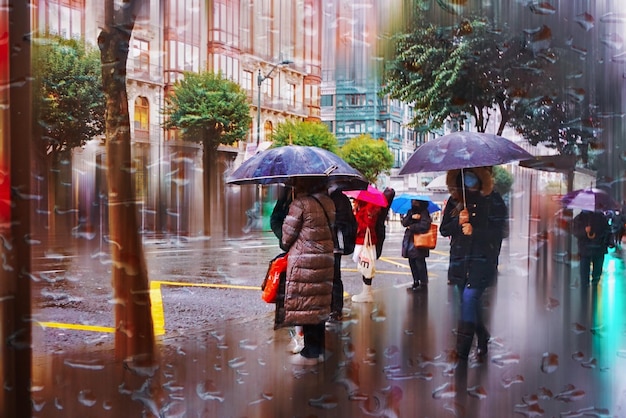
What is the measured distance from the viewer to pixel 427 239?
4.52 meters

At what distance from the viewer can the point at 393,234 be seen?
4.82 meters

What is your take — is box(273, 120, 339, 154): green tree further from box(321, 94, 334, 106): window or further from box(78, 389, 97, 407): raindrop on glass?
box(78, 389, 97, 407): raindrop on glass

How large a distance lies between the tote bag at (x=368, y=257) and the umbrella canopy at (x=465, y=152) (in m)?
1.12

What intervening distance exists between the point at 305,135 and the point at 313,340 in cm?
149

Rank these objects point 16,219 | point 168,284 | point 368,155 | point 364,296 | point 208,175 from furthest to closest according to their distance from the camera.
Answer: point 364,296
point 368,155
point 168,284
point 208,175
point 16,219

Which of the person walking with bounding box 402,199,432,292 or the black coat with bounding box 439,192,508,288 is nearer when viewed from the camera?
the black coat with bounding box 439,192,508,288

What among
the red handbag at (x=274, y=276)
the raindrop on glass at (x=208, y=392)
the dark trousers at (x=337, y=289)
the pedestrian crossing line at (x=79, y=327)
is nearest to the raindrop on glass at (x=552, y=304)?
the dark trousers at (x=337, y=289)

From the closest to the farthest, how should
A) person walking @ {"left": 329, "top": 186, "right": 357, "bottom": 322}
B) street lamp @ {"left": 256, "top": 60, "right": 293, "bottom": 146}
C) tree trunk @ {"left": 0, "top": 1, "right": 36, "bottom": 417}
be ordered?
tree trunk @ {"left": 0, "top": 1, "right": 36, "bottom": 417} → street lamp @ {"left": 256, "top": 60, "right": 293, "bottom": 146} → person walking @ {"left": 329, "top": 186, "right": 357, "bottom": 322}

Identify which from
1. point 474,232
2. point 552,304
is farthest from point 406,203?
point 552,304

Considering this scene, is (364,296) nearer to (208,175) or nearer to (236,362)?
(236,362)

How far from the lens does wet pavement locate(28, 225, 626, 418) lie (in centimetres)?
328

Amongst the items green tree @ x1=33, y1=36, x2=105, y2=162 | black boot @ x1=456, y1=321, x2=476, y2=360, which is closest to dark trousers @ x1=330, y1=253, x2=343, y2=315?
black boot @ x1=456, y1=321, x2=476, y2=360

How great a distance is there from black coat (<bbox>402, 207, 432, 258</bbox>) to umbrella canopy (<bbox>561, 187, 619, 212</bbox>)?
1.04 meters

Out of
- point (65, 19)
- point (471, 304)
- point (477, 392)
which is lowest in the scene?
point (477, 392)
